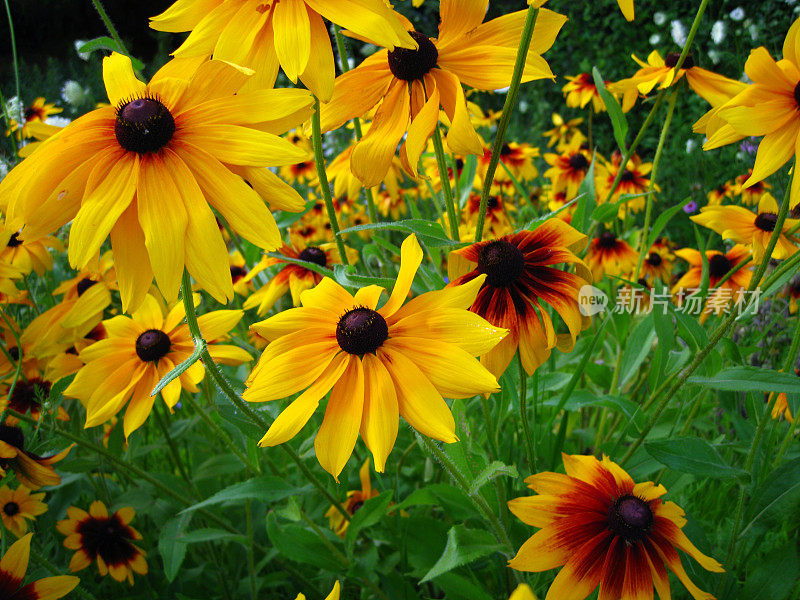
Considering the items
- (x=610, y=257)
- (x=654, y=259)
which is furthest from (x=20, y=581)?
(x=654, y=259)

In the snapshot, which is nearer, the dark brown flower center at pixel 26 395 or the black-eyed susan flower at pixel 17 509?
the black-eyed susan flower at pixel 17 509

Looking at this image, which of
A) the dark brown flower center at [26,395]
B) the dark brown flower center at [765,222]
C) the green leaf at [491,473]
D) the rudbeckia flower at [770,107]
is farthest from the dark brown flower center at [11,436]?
the dark brown flower center at [765,222]

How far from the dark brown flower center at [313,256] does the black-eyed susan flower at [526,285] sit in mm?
692

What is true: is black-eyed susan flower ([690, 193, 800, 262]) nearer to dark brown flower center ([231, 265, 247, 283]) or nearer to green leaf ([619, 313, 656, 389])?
green leaf ([619, 313, 656, 389])

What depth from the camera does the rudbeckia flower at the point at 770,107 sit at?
77 cm

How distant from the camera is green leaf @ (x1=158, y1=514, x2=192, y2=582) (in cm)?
111

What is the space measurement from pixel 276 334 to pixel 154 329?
1.58 feet

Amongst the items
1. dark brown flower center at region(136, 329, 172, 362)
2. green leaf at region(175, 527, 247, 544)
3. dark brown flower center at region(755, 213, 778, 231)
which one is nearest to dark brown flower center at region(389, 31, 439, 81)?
dark brown flower center at region(136, 329, 172, 362)

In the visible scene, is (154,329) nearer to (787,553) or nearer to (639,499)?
(639,499)

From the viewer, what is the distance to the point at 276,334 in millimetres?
728

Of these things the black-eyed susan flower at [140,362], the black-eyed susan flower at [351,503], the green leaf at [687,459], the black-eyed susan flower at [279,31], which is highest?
the black-eyed susan flower at [279,31]

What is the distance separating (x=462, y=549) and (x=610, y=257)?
124cm

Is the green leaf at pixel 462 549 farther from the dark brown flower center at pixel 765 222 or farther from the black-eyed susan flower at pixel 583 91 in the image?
the black-eyed susan flower at pixel 583 91

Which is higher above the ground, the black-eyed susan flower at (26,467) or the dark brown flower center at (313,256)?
the dark brown flower center at (313,256)
